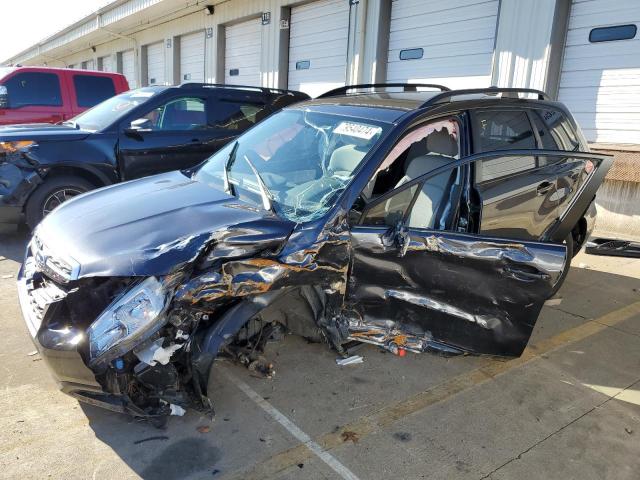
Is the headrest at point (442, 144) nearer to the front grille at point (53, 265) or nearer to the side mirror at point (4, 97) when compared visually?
the front grille at point (53, 265)

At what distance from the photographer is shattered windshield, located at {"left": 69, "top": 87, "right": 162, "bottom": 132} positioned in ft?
19.8

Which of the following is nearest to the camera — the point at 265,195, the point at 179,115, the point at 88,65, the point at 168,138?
the point at 265,195

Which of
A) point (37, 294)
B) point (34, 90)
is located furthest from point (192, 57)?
point (37, 294)

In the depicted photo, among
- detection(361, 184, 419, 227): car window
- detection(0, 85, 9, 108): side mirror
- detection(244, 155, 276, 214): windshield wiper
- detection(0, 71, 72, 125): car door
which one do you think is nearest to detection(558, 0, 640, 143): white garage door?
detection(361, 184, 419, 227): car window

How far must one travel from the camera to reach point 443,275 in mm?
3178

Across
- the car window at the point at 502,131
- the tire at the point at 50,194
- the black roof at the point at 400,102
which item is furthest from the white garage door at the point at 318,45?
the car window at the point at 502,131

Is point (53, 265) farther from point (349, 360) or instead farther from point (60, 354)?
point (349, 360)

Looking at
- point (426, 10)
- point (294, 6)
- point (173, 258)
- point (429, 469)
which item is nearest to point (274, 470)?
point (429, 469)

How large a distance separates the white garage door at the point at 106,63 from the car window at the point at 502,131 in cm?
2538

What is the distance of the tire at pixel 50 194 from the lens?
543 cm

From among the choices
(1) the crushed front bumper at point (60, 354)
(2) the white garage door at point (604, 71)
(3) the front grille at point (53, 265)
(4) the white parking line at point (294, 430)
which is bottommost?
(4) the white parking line at point (294, 430)

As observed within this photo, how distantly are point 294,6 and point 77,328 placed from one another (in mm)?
11814

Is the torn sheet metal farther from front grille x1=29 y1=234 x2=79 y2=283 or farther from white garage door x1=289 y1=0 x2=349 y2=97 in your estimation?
white garage door x1=289 y1=0 x2=349 y2=97

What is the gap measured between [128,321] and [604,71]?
7506 millimetres
